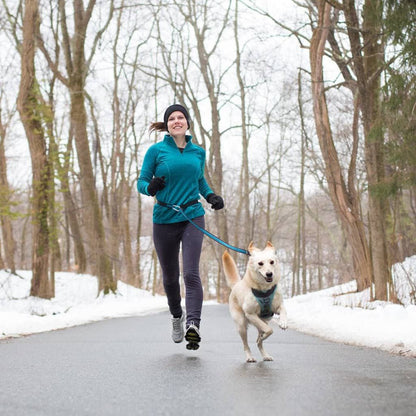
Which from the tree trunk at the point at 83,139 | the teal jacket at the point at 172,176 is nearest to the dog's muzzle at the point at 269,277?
the teal jacket at the point at 172,176

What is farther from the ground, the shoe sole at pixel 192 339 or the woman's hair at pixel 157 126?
the woman's hair at pixel 157 126

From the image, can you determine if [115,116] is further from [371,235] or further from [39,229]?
[371,235]

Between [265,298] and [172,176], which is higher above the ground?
[172,176]

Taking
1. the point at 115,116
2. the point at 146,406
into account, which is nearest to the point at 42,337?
the point at 146,406

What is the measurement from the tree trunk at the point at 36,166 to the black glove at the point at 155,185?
10626mm

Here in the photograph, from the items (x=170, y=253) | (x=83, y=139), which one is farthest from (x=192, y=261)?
(x=83, y=139)

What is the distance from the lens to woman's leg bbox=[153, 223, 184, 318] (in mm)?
6164

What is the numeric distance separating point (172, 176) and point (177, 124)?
553 millimetres

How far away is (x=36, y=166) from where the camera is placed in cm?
1591

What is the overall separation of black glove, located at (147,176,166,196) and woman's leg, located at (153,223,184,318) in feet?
1.49

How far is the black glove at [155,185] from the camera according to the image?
19.1 feet

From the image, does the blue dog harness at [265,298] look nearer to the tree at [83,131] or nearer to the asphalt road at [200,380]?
the asphalt road at [200,380]

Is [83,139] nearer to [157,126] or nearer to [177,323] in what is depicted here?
[157,126]

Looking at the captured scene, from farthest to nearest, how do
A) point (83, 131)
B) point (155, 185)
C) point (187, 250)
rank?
point (83, 131) → point (187, 250) → point (155, 185)
